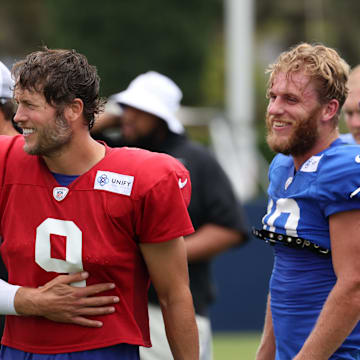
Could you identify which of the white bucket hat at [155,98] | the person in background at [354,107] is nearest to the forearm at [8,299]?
the person in background at [354,107]

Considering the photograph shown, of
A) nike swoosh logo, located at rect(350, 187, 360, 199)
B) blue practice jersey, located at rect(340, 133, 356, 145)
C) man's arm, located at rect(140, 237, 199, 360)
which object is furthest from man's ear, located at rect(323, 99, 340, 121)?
man's arm, located at rect(140, 237, 199, 360)

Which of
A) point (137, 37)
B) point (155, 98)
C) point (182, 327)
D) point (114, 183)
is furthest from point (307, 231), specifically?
point (137, 37)

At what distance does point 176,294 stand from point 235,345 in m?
5.85

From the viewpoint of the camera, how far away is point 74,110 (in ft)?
10.3

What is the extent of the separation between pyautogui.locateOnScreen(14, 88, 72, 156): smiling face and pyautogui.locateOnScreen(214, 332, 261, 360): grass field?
5489 mm

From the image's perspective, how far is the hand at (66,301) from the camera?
3.04 m

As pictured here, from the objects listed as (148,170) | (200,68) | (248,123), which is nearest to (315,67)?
(148,170)

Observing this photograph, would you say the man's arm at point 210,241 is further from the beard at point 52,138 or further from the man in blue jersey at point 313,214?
the beard at point 52,138

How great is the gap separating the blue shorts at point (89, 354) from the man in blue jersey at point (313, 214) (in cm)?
57

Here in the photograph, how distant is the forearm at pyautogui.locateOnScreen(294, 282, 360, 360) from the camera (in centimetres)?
297

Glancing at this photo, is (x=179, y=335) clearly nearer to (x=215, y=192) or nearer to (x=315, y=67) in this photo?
(x=315, y=67)

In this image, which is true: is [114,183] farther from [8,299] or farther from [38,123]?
[8,299]

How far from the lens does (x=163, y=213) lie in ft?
10.2

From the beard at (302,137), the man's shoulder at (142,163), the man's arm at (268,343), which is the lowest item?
the man's arm at (268,343)
